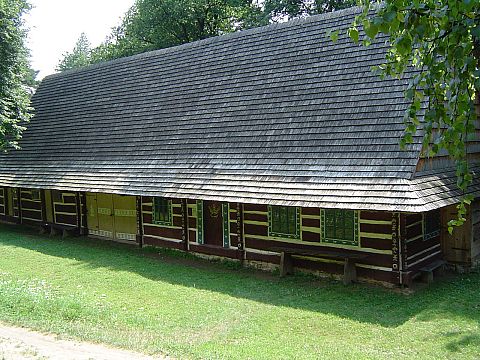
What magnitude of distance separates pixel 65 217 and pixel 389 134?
512 inches

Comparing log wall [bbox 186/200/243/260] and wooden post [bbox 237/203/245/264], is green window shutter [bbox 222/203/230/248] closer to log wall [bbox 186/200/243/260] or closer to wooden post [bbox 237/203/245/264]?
log wall [bbox 186/200/243/260]

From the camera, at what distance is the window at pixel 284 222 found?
487 inches

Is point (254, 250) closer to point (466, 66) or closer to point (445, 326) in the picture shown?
point (445, 326)

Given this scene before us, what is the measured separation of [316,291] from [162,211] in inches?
253

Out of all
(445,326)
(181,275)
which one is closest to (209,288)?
(181,275)

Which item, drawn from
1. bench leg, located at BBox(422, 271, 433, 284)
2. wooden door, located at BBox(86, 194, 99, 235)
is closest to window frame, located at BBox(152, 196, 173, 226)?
wooden door, located at BBox(86, 194, 99, 235)

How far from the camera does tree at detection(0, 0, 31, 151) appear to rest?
63.1 feet

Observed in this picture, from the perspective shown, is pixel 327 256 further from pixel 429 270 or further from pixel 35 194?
pixel 35 194

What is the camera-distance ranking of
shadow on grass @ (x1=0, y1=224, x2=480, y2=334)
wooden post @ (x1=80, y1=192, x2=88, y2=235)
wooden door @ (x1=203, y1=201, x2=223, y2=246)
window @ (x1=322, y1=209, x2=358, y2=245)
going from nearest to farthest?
shadow on grass @ (x1=0, y1=224, x2=480, y2=334)
window @ (x1=322, y1=209, x2=358, y2=245)
wooden door @ (x1=203, y1=201, x2=223, y2=246)
wooden post @ (x1=80, y1=192, x2=88, y2=235)

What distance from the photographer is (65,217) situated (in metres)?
19.2

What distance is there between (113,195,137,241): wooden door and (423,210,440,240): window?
9.05 m

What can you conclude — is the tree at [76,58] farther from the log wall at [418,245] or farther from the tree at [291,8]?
the log wall at [418,245]

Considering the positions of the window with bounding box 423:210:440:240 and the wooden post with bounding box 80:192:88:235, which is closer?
the window with bounding box 423:210:440:240

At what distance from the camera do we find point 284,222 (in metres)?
12.6
